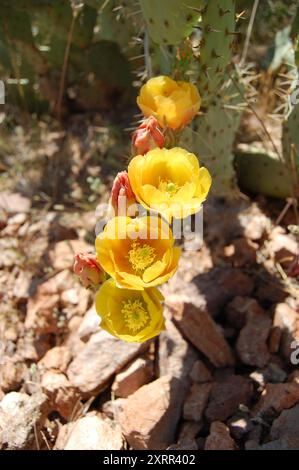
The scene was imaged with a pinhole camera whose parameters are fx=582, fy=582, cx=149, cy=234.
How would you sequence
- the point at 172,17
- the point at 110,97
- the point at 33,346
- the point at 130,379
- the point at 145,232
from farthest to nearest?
the point at 110,97, the point at 33,346, the point at 130,379, the point at 172,17, the point at 145,232

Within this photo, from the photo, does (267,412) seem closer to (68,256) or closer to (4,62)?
(68,256)

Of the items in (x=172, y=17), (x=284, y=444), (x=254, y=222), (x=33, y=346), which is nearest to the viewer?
(x=284, y=444)

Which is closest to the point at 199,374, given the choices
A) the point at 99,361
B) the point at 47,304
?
the point at 99,361

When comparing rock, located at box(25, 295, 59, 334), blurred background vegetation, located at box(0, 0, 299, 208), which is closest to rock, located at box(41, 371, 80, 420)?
rock, located at box(25, 295, 59, 334)

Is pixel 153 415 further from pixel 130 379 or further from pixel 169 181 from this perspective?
pixel 169 181

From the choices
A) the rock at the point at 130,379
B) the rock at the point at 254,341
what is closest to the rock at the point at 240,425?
the rock at the point at 254,341

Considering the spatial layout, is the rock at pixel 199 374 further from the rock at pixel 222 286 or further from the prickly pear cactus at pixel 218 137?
the prickly pear cactus at pixel 218 137
